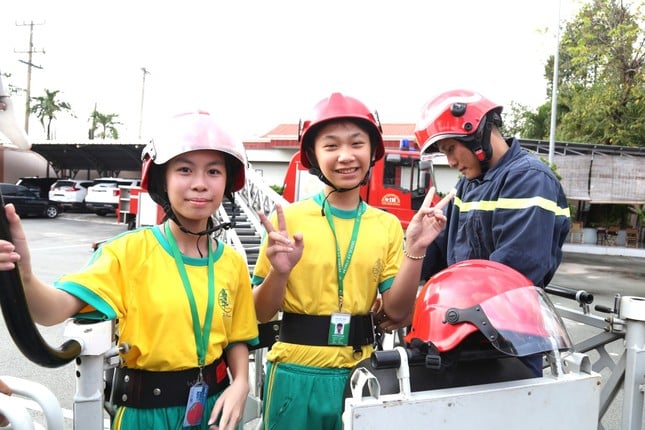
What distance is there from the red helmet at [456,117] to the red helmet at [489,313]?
0.75 metres

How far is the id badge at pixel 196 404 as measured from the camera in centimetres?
166

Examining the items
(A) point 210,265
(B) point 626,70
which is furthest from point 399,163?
(B) point 626,70

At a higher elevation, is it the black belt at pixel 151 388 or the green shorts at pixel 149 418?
the black belt at pixel 151 388

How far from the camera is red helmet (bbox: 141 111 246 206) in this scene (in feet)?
5.53

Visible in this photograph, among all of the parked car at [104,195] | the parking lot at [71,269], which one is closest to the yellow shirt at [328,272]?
the parking lot at [71,269]

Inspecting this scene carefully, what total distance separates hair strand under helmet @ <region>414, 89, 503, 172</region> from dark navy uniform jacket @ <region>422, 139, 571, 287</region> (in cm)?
15

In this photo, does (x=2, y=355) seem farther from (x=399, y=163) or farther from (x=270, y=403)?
(x=399, y=163)

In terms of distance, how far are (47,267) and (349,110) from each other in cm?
965

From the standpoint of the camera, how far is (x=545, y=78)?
85.9 feet

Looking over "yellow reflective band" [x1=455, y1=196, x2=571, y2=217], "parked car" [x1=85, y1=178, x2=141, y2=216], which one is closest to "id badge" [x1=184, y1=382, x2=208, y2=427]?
"yellow reflective band" [x1=455, y1=196, x2=571, y2=217]

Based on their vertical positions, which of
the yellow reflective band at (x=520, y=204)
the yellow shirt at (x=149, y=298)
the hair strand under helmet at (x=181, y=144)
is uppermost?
the hair strand under helmet at (x=181, y=144)

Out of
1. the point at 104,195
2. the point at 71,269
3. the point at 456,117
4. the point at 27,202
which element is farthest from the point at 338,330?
the point at 104,195

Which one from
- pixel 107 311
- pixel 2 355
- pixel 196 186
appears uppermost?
pixel 196 186

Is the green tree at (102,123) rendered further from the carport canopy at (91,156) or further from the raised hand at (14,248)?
the raised hand at (14,248)
